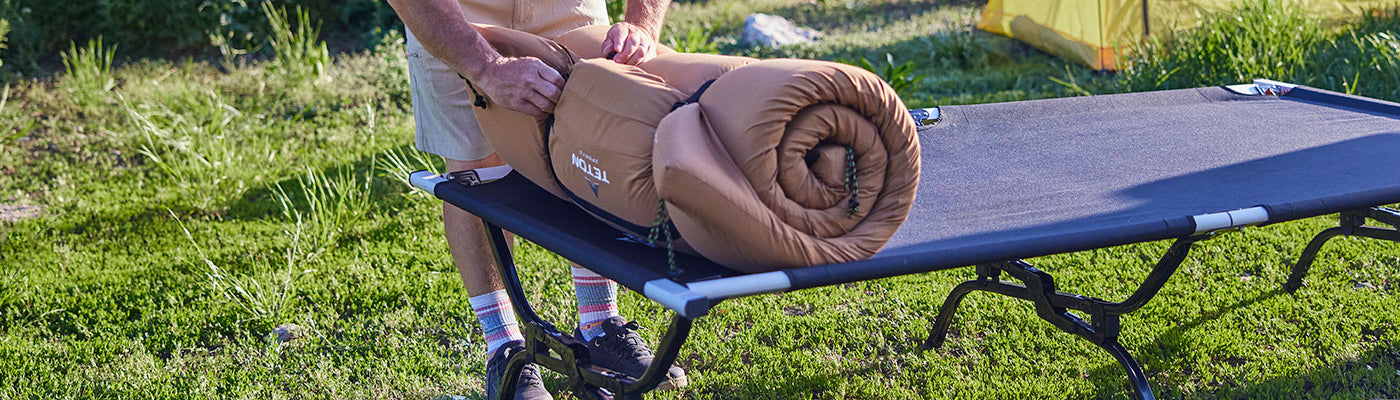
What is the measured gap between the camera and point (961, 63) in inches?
235

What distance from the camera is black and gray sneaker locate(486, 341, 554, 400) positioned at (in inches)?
88.6

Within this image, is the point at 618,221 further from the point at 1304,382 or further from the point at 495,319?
the point at 1304,382

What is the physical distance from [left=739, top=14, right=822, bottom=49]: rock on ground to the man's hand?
179 inches

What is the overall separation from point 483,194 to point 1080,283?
181cm

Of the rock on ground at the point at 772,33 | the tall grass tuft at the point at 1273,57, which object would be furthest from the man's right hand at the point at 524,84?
the rock on ground at the point at 772,33

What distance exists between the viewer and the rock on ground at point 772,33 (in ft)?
21.7

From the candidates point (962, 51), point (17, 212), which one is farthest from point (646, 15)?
point (962, 51)

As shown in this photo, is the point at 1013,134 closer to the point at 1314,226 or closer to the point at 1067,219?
the point at 1067,219

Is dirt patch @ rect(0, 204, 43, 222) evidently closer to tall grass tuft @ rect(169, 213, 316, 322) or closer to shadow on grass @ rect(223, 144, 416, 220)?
shadow on grass @ rect(223, 144, 416, 220)

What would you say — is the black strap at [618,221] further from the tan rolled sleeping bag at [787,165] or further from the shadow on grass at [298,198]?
the shadow on grass at [298,198]

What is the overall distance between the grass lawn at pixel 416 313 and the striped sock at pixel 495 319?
0.17 m

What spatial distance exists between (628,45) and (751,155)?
0.56m

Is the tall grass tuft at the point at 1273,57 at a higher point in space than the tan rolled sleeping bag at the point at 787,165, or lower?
lower

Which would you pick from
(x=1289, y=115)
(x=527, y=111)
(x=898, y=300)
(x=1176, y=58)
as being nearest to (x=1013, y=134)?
(x=898, y=300)
